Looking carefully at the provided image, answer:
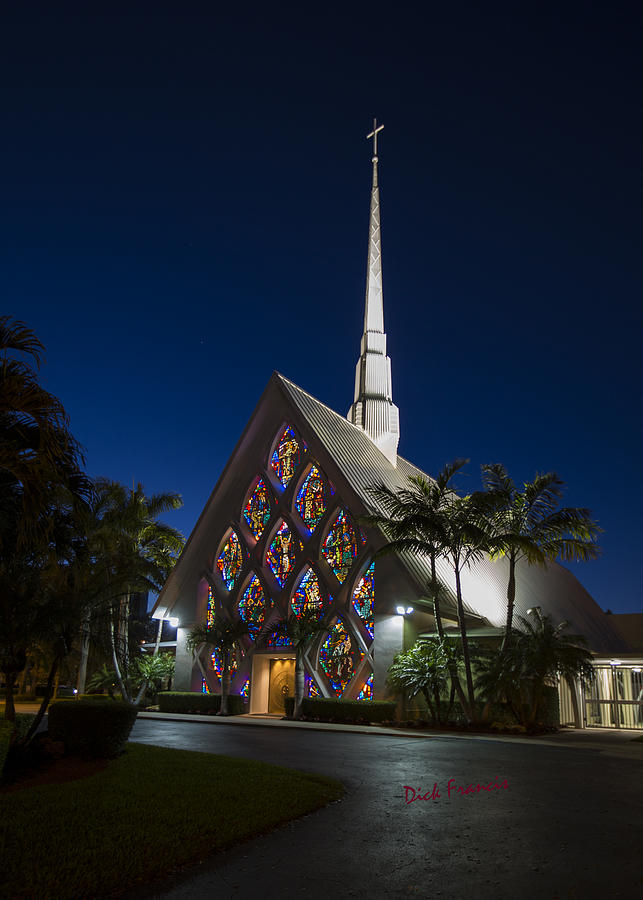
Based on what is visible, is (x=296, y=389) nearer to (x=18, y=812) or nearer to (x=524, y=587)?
(x=524, y=587)

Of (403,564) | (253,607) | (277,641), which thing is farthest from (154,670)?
(403,564)

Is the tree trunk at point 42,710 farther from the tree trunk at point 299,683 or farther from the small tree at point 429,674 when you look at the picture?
the tree trunk at point 299,683

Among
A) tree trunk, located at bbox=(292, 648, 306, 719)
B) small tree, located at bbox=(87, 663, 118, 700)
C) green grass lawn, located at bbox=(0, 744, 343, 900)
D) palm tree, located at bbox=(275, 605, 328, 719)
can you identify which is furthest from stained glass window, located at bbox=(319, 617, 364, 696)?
green grass lawn, located at bbox=(0, 744, 343, 900)

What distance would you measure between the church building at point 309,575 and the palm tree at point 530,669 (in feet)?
9.72

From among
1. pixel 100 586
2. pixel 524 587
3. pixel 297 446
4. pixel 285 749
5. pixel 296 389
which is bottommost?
pixel 285 749

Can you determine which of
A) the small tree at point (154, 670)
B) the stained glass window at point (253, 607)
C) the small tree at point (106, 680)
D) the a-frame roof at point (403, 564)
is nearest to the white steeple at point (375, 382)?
the a-frame roof at point (403, 564)

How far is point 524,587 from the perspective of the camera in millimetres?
32375

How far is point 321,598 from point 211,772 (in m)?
16.9

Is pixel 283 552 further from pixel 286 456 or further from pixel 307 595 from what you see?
pixel 286 456

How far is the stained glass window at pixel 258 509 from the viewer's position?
2983 centimetres

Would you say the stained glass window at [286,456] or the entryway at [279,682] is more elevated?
the stained glass window at [286,456]

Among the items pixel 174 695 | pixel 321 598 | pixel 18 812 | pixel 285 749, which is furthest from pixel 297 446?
pixel 18 812

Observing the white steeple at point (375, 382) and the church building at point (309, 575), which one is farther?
the white steeple at point (375, 382)
